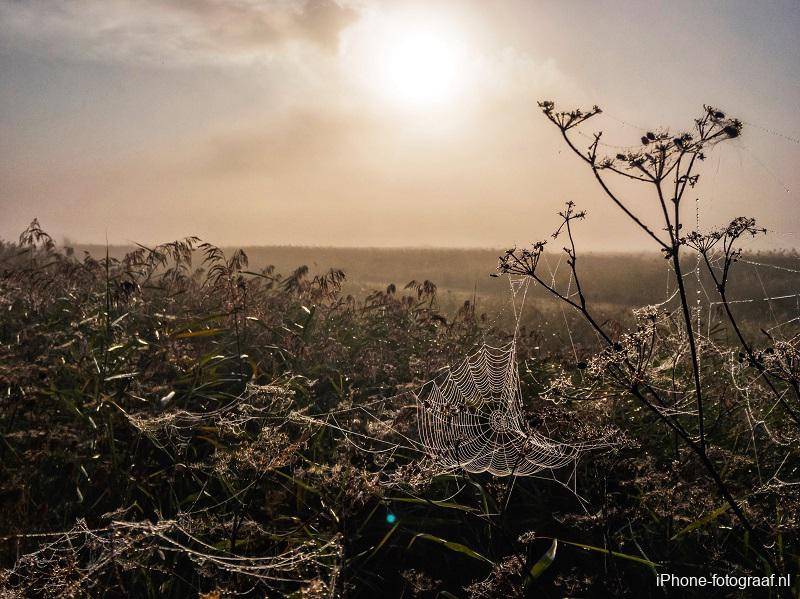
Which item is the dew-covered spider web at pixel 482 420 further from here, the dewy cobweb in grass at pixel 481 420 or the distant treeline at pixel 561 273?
the distant treeline at pixel 561 273

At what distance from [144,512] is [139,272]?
321cm

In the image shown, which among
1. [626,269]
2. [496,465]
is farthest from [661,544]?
[626,269]

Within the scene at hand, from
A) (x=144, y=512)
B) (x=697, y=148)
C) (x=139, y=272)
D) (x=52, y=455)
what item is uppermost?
(x=697, y=148)

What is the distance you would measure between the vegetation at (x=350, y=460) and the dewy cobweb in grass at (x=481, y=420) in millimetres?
126

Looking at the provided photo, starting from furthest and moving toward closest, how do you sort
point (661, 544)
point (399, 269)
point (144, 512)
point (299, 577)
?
point (399, 269) < point (144, 512) < point (661, 544) < point (299, 577)

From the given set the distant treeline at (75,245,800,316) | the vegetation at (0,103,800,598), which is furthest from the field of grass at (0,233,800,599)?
the distant treeline at (75,245,800,316)

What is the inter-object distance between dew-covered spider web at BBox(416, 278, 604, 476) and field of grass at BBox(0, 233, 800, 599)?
0.41ft

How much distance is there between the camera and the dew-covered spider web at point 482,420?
382 centimetres

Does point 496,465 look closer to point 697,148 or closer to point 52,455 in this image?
point 697,148

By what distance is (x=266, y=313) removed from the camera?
6168 mm

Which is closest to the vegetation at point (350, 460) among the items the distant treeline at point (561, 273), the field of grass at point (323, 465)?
the field of grass at point (323, 465)

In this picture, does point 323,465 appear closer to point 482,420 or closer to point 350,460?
point 350,460

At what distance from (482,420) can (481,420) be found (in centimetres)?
1

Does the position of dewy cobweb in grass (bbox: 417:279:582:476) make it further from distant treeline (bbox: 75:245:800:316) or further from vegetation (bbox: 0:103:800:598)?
distant treeline (bbox: 75:245:800:316)
